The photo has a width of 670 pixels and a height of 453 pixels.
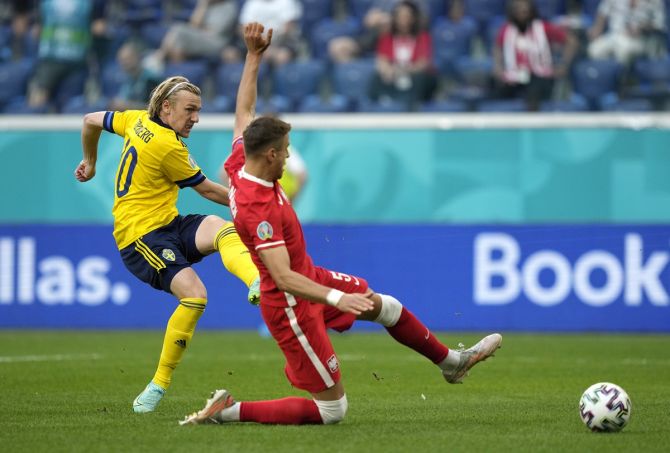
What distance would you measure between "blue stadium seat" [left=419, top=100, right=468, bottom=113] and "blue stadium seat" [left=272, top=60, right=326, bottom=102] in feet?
5.42

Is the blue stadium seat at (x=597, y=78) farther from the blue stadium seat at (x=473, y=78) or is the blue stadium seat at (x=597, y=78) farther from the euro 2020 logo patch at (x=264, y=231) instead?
the euro 2020 logo patch at (x=264, y=231)

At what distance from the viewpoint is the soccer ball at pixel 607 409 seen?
6980 millimetres

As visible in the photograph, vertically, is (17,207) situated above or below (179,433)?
below

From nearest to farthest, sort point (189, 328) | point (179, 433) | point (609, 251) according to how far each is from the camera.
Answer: point (179, 433), point (189, 328), point (609, 251)

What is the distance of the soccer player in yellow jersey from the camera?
26.6 ft

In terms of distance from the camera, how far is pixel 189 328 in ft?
26.7

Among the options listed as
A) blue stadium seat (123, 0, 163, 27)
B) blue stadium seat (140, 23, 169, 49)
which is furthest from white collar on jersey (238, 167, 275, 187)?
blue stadium seat (123, 0, 163, 27)

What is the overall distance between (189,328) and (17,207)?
9.20 metres

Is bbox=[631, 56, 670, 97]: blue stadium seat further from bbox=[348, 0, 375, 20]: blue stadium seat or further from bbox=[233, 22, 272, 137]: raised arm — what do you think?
bbox=[233, 22, 272, 137]: raised arm

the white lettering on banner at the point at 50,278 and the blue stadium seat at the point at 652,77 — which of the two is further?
the blue stadium seat at the point at 652,77

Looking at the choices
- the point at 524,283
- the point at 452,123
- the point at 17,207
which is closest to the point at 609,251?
the point at 524,283

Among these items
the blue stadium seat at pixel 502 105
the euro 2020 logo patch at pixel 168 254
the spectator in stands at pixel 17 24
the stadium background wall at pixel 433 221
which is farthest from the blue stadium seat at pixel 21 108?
the euro 2020 logo patch at pixel 168 254

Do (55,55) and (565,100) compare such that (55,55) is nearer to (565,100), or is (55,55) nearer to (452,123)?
(452,123)

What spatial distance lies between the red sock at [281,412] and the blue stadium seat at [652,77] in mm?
10333
